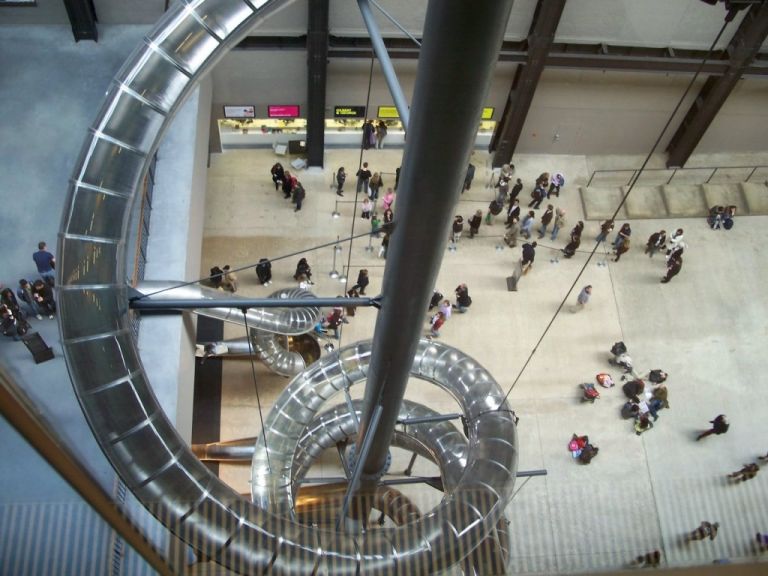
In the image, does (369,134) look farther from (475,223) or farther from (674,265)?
(674,265)

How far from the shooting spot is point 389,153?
76.7ft

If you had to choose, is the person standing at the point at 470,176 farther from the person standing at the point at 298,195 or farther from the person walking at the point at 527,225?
the person standing at the point at 298,195

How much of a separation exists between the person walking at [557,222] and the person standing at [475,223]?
1.95 meters

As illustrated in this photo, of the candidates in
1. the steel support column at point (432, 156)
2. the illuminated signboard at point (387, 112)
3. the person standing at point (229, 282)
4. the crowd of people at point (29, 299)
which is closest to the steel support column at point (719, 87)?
the illuminated signboard at point (387, 112)

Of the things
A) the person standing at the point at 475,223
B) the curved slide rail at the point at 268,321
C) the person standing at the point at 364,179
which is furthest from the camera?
the person standing at the point at 364,179

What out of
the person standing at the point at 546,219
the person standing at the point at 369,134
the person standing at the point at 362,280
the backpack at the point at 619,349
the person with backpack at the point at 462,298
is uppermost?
the person standing at the point at 369,134

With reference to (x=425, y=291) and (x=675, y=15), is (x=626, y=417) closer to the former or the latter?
(x=675, y=15)

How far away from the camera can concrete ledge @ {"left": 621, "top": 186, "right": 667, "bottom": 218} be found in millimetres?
22844

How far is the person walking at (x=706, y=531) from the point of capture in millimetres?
5308

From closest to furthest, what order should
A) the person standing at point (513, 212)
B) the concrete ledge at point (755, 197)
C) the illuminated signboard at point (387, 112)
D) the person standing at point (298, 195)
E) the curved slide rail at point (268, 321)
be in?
the curved slide rail at point (268, 321), the person standing at point (513, 212), the person standing at point (298, 195), the illuminated signboard at point (387, 112), the concrete ledge at point (755, 197)

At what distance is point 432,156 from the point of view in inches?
269

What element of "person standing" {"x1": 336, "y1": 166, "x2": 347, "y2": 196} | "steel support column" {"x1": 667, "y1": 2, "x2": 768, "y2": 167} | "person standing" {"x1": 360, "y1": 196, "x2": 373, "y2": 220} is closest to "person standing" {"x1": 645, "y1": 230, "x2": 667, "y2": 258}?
"steel support column" {"x1": 667, "y1": 2, "x2": 768, "y2": 167}

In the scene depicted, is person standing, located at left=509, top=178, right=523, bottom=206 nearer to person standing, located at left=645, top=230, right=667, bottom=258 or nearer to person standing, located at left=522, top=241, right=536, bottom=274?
person standing, located at left=522, top=241, right=536, bottom=274

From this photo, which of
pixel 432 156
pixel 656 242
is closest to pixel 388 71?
pixel 432 156
